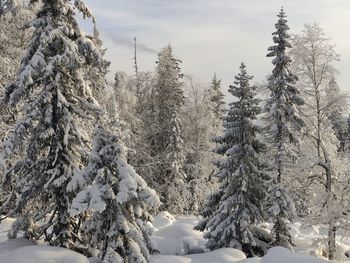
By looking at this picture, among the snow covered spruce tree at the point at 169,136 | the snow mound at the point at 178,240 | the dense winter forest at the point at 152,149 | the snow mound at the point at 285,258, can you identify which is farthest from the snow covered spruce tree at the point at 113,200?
the snow covered spruce tree at the point at 169,136

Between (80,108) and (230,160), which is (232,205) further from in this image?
(80,108)

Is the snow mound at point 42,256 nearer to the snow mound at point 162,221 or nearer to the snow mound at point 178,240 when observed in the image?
the snow mound at point 178,240

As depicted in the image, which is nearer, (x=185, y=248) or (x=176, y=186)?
(x=185, y=248)

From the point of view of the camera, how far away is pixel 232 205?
23781 mm

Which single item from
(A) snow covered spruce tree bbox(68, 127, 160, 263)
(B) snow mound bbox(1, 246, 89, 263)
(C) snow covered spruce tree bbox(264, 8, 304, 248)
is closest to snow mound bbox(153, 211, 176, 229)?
(C) snow covered spruce tree bbox(264, 8, 304, 248)

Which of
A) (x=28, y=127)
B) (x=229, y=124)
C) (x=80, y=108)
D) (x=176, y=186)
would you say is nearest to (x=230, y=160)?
(x=229, y=124)

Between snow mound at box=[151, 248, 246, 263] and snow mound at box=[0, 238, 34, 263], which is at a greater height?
snow mound at box=[0, 238, 34, 263]

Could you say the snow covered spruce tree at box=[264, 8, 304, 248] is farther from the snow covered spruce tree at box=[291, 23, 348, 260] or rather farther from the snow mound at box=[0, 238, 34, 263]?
the snow mound at box=[0, 238, 34, 263]

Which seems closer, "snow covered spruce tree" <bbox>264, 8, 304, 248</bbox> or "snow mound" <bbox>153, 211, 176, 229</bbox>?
"snow covered spruce tree" <bbox>264, 8, 304, 248</bbox>

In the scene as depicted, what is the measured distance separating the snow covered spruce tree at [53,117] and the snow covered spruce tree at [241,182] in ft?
31.9

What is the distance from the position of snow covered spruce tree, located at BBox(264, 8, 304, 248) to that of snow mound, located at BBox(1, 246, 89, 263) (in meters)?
12.9

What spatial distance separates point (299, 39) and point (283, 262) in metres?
13.9

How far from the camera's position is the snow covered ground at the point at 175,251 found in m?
13.0

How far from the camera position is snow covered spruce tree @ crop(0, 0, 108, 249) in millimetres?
14820
